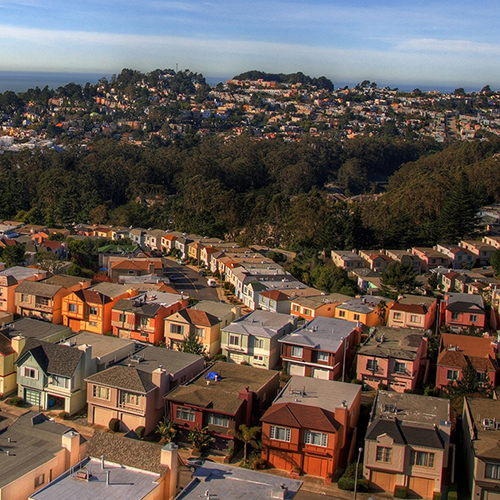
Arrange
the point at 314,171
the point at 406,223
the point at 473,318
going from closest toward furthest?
the point at 473,318, the point at 406,223, the point at 314,171

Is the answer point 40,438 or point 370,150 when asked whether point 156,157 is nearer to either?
point 370,150

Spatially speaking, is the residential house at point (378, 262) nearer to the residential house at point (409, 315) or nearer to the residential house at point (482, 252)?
the residential house at point (482, 252)

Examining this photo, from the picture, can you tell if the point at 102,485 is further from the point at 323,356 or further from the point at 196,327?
the point at 196,327

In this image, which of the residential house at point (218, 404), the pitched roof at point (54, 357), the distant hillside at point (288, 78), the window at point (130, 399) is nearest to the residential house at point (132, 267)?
the pitched roof at point (54, 357)

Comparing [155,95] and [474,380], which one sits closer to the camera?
[474,380]

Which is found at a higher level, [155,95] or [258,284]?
[155,95]

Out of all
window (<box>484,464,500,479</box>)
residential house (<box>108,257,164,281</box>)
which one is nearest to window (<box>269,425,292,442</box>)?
window (<box>484,464,500,479</box>)

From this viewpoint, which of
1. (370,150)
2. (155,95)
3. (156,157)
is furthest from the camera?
(155,95)

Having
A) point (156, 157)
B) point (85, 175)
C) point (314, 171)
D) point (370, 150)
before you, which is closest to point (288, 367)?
point (85, 175)
